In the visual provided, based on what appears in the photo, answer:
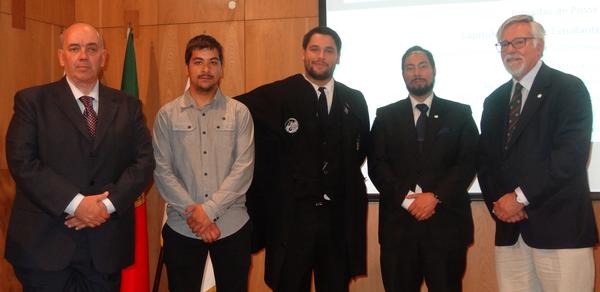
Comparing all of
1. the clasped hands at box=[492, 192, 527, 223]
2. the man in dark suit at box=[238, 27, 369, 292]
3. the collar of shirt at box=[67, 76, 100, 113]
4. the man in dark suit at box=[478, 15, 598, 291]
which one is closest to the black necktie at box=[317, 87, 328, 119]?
the man in dark suit at box=[238, 27, 369, 292]

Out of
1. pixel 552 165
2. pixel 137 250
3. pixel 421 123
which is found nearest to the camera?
pixel 552 165

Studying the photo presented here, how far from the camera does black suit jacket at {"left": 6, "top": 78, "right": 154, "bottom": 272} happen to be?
255cm

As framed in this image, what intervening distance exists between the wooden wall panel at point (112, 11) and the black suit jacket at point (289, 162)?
2.03 meters

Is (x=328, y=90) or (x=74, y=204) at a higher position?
(x=328, y=90)

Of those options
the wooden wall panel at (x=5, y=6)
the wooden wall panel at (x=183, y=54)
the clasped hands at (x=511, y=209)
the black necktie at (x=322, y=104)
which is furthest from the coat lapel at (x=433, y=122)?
the wooden wall panel at (x=5, y=6)

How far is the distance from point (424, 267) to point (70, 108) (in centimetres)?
209

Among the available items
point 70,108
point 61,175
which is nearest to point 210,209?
point 61,175

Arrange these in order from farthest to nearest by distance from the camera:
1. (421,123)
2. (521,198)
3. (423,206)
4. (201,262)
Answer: (421,123)
(423,206)
(201,262)
(521,198)

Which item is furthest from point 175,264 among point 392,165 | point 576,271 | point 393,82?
point 393,82

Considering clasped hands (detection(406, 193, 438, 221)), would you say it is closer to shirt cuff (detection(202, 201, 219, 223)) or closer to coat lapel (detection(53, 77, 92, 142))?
shirt cuff (detection(202, 201, 219, 223))

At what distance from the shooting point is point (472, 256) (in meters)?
4.39

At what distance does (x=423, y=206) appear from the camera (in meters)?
3.11

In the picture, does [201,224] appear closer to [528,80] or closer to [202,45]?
[202,45]

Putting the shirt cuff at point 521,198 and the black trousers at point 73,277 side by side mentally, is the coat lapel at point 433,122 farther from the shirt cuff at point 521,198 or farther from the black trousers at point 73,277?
the black trousers at point 73,277
